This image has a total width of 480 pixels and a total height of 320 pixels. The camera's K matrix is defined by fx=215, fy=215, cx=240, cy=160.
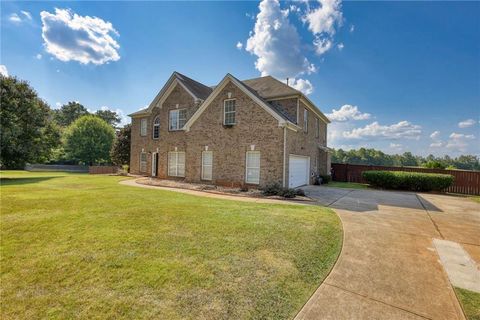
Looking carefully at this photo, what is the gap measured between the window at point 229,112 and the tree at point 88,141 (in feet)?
123

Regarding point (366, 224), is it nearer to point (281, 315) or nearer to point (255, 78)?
point (281, 315)

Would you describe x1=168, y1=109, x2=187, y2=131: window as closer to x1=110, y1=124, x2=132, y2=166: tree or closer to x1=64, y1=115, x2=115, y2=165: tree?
x1=110, y1=124, x2=132, y2=166: tree

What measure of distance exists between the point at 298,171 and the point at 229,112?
6.33 metres

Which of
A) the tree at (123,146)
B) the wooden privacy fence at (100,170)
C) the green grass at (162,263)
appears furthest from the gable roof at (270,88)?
the wooden privacy fence at (100,170)

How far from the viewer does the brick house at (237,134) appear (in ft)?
42.6

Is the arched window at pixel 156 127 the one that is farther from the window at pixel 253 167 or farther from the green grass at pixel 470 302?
the green grass at pixel 470 302

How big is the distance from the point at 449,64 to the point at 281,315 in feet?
66.0

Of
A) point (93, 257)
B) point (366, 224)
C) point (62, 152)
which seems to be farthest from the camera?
point (62, 152)

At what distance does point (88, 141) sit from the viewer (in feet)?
134

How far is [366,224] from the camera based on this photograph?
6605 millimetres

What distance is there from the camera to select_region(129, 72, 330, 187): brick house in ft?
42.6

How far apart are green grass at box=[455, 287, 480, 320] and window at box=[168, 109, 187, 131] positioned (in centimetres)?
1816

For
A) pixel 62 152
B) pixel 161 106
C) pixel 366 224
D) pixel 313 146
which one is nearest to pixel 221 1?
pixel 161 106

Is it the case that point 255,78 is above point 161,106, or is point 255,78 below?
above
